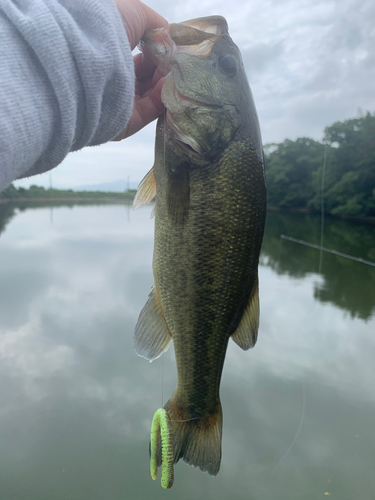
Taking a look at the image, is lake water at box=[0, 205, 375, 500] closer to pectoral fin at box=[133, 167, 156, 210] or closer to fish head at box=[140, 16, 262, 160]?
pectoral fin at box=[133, 167, 156, 210]

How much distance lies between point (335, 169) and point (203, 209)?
3534 centimetres

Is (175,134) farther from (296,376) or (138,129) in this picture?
(296,376)

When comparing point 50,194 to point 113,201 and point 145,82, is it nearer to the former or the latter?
point 113,201

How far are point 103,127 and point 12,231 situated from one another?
22.3 metres

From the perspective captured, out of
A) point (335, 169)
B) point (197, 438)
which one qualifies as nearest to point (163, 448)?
point (197, 438)

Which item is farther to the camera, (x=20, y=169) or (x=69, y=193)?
(x=69, y=193)

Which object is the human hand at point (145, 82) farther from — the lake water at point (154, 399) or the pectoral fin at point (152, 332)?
the lake water at point (154, 399)

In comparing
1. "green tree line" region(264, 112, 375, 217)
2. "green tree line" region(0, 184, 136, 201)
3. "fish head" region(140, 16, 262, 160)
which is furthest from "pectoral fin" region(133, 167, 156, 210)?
"green tree line" region(0, 184, 136, 201)

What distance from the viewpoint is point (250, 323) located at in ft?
4.91

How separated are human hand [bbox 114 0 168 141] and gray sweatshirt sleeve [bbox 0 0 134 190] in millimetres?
291

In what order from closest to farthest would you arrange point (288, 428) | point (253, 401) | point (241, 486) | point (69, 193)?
point (241, 486), point (288, 428), point (253, 401), point (69, 193)

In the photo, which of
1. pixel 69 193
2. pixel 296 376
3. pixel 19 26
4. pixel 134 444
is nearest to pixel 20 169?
pixel 19 26

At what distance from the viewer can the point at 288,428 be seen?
524 cm

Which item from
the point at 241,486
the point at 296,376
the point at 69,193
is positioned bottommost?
the point at 241,486
